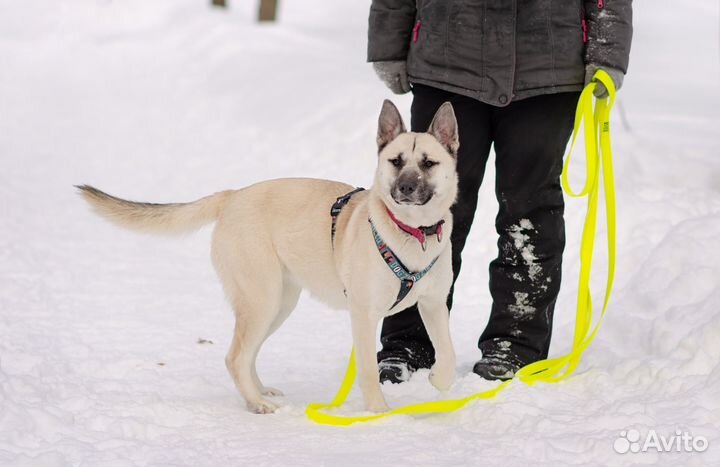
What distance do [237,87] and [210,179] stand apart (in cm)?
345

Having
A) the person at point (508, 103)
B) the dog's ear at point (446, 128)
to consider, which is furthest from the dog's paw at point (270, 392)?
the dog's ear at point (446, 128)

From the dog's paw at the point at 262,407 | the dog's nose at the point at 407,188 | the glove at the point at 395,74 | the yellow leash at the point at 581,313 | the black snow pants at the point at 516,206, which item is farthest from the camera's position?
the glove at the point at 395,74

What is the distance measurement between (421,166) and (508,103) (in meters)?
0.66

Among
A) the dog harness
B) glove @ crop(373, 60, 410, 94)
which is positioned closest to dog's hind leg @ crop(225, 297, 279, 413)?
the dog harness

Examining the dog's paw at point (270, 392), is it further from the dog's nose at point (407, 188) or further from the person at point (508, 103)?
the dog's nose at point (407, 188)

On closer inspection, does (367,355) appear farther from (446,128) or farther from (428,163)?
(446,128)

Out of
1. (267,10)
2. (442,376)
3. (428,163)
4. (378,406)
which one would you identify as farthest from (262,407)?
(267,10)

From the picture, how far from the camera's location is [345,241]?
4.04 meters

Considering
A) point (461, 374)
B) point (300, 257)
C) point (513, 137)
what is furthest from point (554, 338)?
point (300, 257)

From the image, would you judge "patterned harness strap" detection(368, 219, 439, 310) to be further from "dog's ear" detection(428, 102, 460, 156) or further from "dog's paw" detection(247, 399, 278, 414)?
"dog's paw" detection(247, 399, 278, 414)

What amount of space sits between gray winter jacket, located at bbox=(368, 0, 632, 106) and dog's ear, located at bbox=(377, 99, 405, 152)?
1.42 ft

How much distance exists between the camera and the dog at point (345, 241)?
389 centimetres

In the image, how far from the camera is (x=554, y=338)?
5.31m

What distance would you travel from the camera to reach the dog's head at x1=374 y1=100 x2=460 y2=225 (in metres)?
3.78
